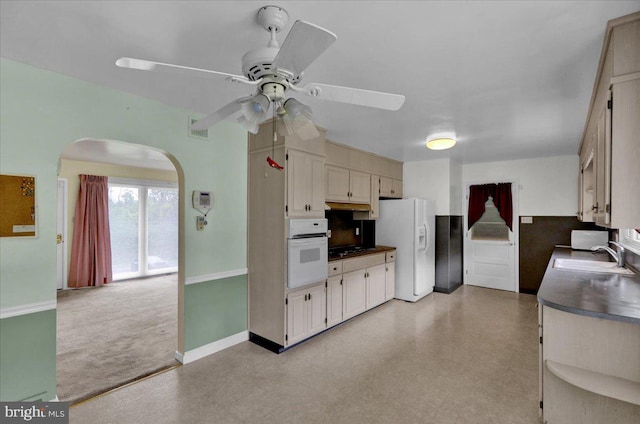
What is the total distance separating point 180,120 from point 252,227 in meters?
1.33

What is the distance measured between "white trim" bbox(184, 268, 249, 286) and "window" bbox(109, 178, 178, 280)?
4522mm

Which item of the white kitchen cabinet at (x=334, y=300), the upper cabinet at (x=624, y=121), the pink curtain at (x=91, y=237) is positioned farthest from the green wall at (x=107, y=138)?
the pink curtain at (x=91, y=237)

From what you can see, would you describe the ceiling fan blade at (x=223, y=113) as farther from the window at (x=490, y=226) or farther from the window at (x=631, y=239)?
the window at (x=490, y=226)

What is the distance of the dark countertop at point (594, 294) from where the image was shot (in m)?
1.61

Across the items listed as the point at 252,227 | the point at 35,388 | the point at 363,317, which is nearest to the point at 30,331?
the point at 35,388

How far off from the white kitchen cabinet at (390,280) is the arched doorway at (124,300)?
3.02 m

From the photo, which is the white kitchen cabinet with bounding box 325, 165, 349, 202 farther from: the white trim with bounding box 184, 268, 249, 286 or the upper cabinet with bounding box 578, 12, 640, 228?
the upper cabinet with bounding box 578, 12, 640, 228

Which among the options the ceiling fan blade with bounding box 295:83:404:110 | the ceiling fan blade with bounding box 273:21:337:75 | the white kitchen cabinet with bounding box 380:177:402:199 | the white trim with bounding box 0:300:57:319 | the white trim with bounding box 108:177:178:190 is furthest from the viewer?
the white trim with bounding box 108:177:178:190

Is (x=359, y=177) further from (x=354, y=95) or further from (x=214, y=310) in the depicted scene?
(x=354, y=95)

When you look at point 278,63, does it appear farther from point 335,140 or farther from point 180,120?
point 335,140

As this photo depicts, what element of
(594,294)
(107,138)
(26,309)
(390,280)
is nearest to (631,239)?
(594,294)

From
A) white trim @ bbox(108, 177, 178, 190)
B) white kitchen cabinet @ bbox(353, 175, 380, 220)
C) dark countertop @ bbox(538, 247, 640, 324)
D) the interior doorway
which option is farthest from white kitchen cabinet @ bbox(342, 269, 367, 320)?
the interior doorway

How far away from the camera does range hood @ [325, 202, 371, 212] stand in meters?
4.07

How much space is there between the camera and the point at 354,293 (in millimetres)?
4117
